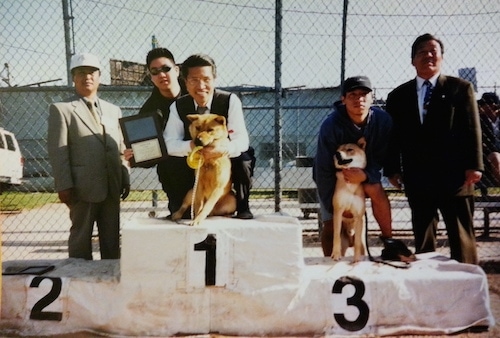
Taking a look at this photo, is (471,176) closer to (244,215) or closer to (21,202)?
(244,215)

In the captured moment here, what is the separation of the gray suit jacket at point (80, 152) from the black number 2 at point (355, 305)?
1.95 meters

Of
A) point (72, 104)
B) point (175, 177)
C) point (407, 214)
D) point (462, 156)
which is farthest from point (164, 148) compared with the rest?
point (407, 214)

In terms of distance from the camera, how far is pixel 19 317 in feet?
8.14

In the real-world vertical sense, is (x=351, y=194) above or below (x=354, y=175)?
below

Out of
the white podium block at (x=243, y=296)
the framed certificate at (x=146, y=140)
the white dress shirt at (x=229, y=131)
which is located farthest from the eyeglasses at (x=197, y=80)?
the white podium block at (x=243, y=296)

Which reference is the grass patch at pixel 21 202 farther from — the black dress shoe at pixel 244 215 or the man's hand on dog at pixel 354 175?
the man's hand on dog at pixel 354 175

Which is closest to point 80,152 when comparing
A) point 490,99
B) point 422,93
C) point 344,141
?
point 344,141

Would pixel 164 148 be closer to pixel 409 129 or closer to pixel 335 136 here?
pixel 335 136

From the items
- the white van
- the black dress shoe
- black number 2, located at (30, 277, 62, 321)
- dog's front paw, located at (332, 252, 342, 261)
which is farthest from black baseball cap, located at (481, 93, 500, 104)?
the white van

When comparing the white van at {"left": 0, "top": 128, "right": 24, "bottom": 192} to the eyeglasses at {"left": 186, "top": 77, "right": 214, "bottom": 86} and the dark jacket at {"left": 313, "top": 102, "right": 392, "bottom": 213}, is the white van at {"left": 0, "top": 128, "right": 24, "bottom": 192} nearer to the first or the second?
the eyeglasses at {"left": 186, "top": 77, "right": 214, "bottom": 86}

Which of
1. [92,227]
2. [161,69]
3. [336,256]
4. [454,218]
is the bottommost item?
[336,256]

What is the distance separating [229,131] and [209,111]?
22 centimetres

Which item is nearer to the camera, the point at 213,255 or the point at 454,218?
the point at 213,255

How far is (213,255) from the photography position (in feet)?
7.95
